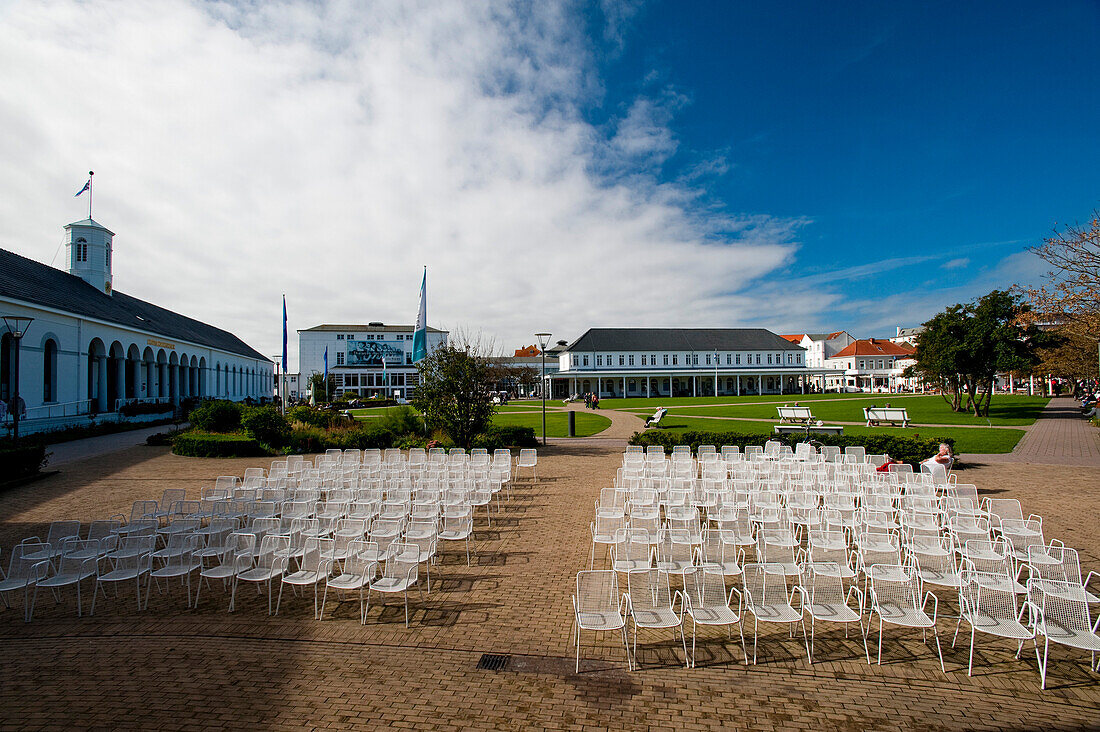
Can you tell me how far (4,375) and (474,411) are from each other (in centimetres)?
2585

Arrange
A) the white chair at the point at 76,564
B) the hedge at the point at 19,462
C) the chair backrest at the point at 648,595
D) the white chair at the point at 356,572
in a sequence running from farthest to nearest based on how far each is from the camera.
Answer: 1. the hedge at the point at 19,462
2. the white chair at the point at 76,564
3. the white chair at the point at 356,572
4. the chair backrest at the point at 648,595

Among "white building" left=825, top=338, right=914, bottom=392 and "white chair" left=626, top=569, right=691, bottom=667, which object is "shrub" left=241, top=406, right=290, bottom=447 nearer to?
"white chair" left=626, top=569, right=691, bottom=667

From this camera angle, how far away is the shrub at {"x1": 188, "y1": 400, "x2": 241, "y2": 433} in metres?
23.5

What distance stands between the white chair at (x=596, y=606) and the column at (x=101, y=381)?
41.9 meters

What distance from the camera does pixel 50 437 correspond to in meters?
24.6

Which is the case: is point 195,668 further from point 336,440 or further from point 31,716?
point 336,440

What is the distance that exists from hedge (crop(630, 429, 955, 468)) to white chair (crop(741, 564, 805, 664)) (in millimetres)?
13019

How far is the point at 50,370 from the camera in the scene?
99.2 ft

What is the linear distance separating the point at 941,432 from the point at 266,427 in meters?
31.3

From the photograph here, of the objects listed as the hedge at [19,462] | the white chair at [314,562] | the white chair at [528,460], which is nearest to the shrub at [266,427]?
the hedge at [19,462]

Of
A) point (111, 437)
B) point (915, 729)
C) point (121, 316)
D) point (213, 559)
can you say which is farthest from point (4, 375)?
point (915, 729)

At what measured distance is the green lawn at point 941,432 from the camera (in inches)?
829

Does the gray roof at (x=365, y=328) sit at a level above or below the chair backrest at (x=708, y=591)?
above

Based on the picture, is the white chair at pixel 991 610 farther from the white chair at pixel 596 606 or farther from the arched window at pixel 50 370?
→ the arched window at pixel 50 370
